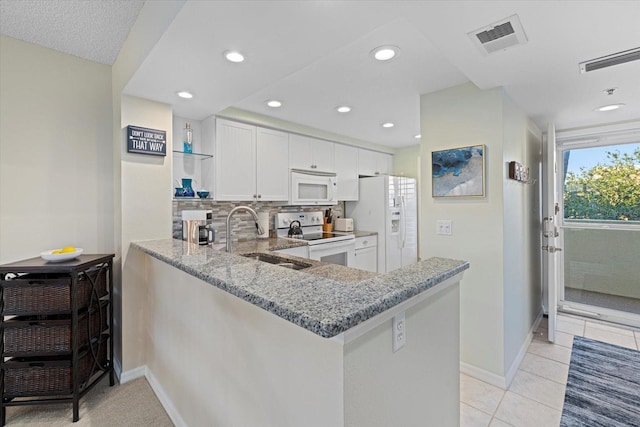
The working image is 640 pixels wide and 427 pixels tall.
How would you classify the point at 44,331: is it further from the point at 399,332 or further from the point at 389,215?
the point at 389,215

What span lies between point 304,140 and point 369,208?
1471mm

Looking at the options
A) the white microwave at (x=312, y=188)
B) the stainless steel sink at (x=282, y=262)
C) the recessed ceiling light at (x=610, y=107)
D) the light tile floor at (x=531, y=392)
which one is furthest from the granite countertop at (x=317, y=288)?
the recessed ceiling light at (x=610, y=107)

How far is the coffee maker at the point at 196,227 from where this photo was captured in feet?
8.10

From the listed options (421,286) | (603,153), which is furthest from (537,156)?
(421,286)

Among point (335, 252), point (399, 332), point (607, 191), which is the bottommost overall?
point (335, 252)

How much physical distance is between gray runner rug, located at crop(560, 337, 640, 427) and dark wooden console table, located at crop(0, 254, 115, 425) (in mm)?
3071

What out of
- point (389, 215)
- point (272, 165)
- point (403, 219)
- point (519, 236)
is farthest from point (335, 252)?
point (519, 236)

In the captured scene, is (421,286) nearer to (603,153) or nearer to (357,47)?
(357,47)

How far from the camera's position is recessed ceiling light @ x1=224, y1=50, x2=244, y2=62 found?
1606mm

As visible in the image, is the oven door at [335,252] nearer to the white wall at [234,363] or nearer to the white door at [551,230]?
the white wall at [234,363]

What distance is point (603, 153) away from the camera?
3369 mm

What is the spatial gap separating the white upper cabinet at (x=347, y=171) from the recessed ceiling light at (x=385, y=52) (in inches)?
88.2

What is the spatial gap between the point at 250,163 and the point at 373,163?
7.66ft

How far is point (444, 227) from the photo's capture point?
2.43m
